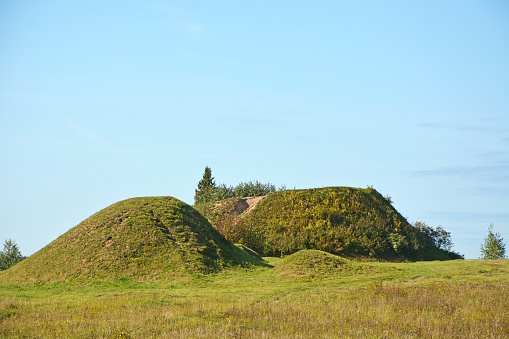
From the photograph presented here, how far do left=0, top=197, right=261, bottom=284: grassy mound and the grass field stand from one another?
6.57ft

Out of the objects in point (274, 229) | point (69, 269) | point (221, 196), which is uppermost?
point (221, 196)

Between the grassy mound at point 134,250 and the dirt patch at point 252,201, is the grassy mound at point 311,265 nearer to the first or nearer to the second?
the grassy mound at point 134,250

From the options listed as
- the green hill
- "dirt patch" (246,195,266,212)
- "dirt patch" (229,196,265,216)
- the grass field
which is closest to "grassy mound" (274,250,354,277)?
the grass field

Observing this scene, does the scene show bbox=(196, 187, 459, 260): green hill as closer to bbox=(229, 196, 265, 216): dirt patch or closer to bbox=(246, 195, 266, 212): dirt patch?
bbox=(229, 196, 265, 216): dirt patch

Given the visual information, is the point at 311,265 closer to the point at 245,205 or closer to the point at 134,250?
the point at 134,250

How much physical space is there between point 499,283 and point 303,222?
2514 centimetres

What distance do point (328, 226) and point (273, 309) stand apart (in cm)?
3006

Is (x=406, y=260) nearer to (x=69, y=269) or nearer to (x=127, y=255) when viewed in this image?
(x=127, y=255)

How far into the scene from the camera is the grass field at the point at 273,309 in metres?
16.0

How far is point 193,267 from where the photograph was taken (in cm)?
3278

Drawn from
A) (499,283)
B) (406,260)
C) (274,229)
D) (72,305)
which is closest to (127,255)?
(72,305)

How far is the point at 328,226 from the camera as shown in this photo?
49000mm

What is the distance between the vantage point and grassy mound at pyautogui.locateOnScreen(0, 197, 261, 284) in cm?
3262

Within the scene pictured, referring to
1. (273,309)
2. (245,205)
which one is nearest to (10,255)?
(245,205)
